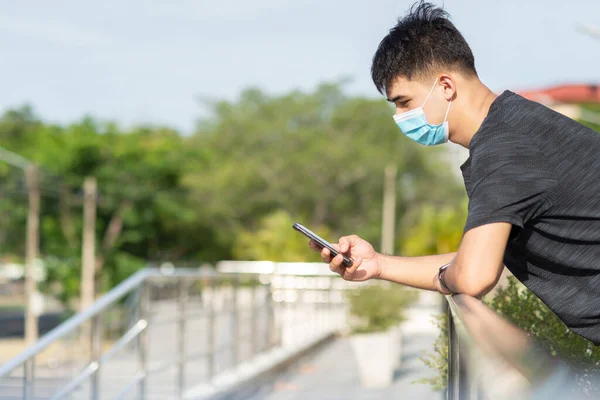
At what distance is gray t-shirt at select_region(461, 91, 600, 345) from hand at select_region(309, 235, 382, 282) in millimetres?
548

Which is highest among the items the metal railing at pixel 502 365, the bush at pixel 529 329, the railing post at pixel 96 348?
the metal railing at pixel 502 365

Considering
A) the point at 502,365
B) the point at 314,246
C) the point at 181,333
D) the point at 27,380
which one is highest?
the point at 314,246

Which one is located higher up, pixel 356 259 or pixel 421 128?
pixel 421 128

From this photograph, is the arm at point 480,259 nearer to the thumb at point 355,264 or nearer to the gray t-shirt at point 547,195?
the gray t-shirt at point 547,195

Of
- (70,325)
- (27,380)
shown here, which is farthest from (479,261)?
(70,325)

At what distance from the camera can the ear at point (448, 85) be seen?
2293mm

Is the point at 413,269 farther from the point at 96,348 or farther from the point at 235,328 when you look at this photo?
the point at 235,328

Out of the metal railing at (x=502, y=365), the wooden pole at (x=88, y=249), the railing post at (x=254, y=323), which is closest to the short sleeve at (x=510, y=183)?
the metal railing at (x=502, y=365)

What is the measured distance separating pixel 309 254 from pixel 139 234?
10.4m

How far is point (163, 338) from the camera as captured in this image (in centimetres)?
883

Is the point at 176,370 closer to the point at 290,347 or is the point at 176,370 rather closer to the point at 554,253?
the point at 290,347

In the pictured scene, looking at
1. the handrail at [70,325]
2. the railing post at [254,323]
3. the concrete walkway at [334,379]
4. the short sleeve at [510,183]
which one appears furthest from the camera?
the railing post at [254,323]

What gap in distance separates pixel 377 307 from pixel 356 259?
29.3ft

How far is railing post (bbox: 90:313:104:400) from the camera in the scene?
229 inches
